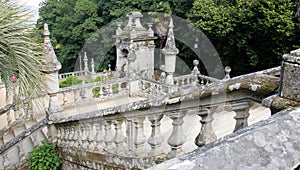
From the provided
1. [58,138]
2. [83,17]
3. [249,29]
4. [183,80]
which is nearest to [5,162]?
[58,138]

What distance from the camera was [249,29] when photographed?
17891 mm

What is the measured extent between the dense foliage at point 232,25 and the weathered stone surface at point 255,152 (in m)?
11.6

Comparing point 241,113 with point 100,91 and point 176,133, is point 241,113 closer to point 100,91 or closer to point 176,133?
point 176,133

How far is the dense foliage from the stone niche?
37.1 ft

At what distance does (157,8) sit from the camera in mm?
23859

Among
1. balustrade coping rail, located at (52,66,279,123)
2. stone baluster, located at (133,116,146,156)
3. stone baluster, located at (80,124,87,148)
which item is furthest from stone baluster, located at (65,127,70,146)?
stone baluster, located at (133,116,146,156)

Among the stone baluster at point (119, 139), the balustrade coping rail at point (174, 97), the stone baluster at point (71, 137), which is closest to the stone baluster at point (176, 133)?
the balustrade coping rail at point (174, 97)

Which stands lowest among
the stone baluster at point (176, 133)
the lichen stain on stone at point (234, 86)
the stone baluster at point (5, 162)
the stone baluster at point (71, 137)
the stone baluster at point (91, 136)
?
the stone baluster at point (5, 162)

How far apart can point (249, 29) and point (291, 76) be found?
56.5 feet

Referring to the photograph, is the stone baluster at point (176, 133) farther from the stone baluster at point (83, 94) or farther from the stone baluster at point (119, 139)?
the stone baluster at point (83, 94)

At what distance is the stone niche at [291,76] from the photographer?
161 cm

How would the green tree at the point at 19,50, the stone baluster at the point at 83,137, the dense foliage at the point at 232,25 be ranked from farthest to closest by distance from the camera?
the dense foliage at the point at 232,25 < the stone baluster at the point at 83,137 < the green tree at the point at 19,50

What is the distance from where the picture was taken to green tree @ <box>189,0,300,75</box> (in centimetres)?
1631

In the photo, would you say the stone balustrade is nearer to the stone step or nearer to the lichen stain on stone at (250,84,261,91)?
the lichen stain on stone at (250,84,261,91)
